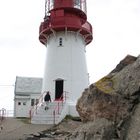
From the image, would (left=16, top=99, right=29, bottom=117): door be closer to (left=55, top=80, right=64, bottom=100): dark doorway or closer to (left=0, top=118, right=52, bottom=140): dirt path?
(left=55, top=80, right=64, bottom=100): dark doorway

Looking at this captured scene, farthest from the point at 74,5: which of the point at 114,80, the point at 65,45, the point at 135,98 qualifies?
the point at 135,98

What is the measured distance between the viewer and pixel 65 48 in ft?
93.7

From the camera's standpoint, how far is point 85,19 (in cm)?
2995

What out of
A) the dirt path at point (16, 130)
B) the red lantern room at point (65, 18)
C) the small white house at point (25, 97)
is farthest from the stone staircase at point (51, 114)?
the small white house at point (25, 97)

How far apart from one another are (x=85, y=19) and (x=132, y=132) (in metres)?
19.7

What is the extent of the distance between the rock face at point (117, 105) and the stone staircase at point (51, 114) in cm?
927

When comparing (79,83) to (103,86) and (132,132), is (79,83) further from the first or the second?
(132,132)

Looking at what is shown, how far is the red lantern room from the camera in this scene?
28312 millimetres

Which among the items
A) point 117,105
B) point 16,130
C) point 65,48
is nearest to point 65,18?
point 65,48

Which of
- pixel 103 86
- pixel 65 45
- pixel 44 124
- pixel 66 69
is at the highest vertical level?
pixel 65 45

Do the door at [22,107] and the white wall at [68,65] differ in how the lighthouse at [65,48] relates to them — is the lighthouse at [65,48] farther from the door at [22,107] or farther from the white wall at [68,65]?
the door at [22,107]

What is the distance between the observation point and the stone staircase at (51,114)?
23.5m

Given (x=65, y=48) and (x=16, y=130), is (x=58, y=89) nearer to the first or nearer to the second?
(x=65, y=48)

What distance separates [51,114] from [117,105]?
11823 mm
